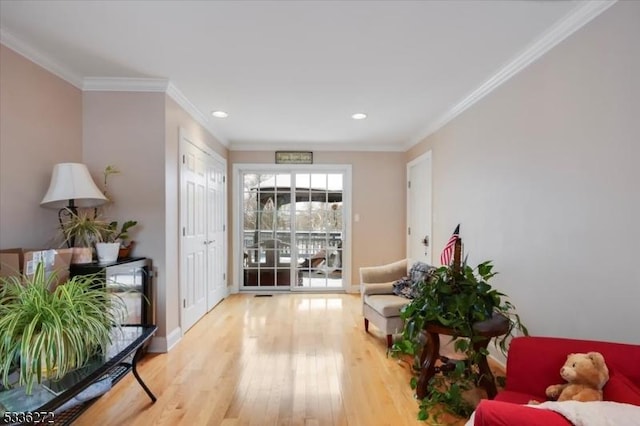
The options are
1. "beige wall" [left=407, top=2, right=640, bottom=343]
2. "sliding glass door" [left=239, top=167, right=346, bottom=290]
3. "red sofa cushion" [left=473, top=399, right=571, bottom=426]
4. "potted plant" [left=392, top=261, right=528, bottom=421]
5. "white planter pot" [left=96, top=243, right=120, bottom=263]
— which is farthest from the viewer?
"sliding glass door" [left=239, top=167, right=346, bottom=290]

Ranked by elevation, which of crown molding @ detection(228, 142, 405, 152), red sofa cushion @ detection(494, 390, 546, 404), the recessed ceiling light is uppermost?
the recessed ceiling light

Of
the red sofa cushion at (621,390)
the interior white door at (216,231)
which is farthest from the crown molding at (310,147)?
the red sofa cushion at (621,390)

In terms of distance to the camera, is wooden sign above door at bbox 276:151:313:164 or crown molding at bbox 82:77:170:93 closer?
crown molding at bbox 82:77:170:93

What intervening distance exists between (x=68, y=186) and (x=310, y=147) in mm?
3409

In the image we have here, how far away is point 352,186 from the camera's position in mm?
5305

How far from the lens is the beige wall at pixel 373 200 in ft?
17.4

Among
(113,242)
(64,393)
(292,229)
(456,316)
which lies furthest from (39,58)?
(292,229)

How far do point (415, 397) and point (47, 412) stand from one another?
6.59ft

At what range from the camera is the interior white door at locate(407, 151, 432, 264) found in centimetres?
435

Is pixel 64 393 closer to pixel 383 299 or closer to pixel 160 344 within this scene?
pixel 160 344

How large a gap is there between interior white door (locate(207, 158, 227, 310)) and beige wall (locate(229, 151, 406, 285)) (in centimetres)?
40

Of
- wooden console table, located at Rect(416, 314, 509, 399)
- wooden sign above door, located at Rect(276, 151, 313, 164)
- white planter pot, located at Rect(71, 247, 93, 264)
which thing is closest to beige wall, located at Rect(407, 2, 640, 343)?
wooden console table, located at Rect(416, 314, 509, 399)

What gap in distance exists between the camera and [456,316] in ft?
6.65

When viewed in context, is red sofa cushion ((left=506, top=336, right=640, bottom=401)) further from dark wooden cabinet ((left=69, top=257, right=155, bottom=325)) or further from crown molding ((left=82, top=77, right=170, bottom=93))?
crown molding ((left=82, top=77, right=170, bottom=93))
